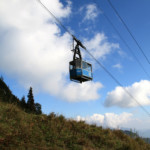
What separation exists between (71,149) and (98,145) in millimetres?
2118

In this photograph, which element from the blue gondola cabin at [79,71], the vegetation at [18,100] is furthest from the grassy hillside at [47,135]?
the blue gondola cabin at [79,71]

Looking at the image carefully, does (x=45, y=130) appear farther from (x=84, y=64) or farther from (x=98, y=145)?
(x=84, y=64)

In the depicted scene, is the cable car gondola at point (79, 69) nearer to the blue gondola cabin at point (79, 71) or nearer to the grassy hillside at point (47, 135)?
the blue gondola cabin at point (79, 71)

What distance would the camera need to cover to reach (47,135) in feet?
29.4

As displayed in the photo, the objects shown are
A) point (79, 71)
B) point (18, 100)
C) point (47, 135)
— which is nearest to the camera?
point (47, 135)

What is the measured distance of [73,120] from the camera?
41.2 feet

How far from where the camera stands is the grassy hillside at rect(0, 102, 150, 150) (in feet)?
24.6

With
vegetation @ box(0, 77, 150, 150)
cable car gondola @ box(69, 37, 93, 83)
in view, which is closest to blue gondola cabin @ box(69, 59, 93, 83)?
cable car gondola @ box(69, 37, 93, 83)

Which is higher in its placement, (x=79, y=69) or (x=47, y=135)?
(x=79, y=69)

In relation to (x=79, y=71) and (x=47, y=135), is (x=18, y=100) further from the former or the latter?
(x=47, y=135)

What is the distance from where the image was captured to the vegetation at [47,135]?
7.47 metres

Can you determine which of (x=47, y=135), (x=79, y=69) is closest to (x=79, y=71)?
(x=79, y=69)

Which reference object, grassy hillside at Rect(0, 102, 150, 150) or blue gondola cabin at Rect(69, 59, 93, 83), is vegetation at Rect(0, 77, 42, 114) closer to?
grassy hillside at Rect(0, 102, 150, 150)

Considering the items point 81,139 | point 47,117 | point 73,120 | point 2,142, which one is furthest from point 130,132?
point 2,142
